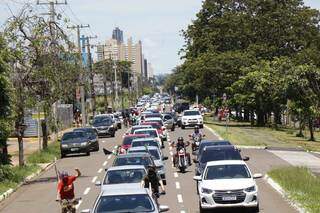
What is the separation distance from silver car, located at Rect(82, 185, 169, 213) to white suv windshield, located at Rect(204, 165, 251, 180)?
5.78 meters

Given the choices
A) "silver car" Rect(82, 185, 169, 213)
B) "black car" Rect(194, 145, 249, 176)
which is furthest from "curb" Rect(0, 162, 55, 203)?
"silver car" Rect(82, 185, 169, 213)

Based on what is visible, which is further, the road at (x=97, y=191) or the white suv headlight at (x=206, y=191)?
the road at (x=97, y=191)

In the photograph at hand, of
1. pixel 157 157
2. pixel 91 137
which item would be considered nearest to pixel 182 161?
pixel 157 157

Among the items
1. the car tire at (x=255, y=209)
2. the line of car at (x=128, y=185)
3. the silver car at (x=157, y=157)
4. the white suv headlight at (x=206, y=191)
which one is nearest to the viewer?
the line of car at (x=128, y=185)

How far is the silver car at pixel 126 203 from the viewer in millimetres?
15039

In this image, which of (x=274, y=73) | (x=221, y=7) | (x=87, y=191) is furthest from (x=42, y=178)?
(x=221, y=7)

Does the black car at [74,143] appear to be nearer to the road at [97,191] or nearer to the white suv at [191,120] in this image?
the road at [97,191]

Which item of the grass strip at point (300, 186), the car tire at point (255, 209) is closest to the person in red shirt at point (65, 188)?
the car tire at point (255, 209)

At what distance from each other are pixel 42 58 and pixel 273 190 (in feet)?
→ 40.6

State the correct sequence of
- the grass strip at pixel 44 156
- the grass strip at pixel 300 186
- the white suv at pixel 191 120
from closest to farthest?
the grass strip at pixel 300 186, the grass strip at pixel 44 156, the white suv at pixel 191 120

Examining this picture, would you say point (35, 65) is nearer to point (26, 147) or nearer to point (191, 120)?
point (26, 147)

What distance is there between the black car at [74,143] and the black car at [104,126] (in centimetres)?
1654

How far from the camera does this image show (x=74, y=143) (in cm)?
4531

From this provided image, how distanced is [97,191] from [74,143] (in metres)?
17.7
